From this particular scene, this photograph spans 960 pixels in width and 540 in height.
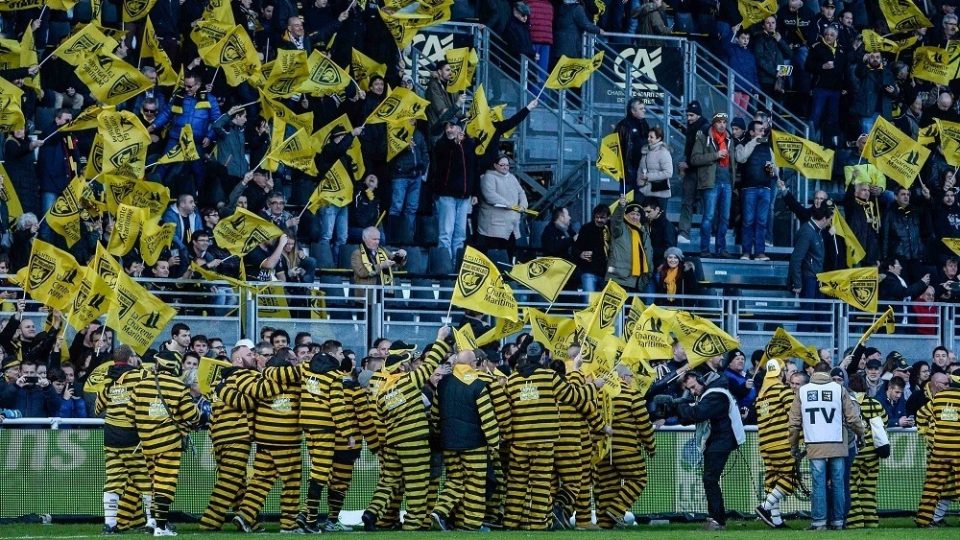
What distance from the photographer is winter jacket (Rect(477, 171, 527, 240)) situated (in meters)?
30.5

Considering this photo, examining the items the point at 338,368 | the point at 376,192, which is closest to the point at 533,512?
the point at 338,368

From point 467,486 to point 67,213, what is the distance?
708 centimetres

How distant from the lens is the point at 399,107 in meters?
29.8

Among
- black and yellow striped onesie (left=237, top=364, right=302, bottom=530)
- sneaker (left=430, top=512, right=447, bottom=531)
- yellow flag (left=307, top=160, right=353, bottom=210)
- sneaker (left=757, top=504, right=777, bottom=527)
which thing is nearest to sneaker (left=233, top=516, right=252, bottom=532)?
black and yellow striped onesie (left=237, top=364, right=302, bottom=530)

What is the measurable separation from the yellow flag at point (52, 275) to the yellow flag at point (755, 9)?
1328cm

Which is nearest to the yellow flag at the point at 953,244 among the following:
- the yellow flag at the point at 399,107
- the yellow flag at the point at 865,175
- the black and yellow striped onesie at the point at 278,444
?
the yellow flag at the point at 865,175

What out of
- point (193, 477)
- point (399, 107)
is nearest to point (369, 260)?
point (399, 107)

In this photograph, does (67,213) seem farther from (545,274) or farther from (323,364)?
(323,364)

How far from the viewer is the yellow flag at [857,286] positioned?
1164 inches

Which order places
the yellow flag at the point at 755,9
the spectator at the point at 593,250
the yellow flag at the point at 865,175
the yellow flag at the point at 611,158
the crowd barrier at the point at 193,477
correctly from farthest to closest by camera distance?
the yellow flag at the point at 755,9 < the yellow flag at the point at 865,175 < the yellow flag at the point at 611,158 < the spectator at the point at 593,250 < the crowd barrier at the point at 193,477

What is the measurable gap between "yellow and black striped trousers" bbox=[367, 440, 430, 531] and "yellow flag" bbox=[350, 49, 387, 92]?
8889 mm

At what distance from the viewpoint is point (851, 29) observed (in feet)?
119

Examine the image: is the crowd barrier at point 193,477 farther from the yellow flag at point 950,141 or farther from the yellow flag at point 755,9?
the yellow flag at point 755,9

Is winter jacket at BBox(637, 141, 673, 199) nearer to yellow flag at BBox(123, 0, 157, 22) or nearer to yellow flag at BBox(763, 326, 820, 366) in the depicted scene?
yellow flag at BBox(763, 326, 820, 366)
